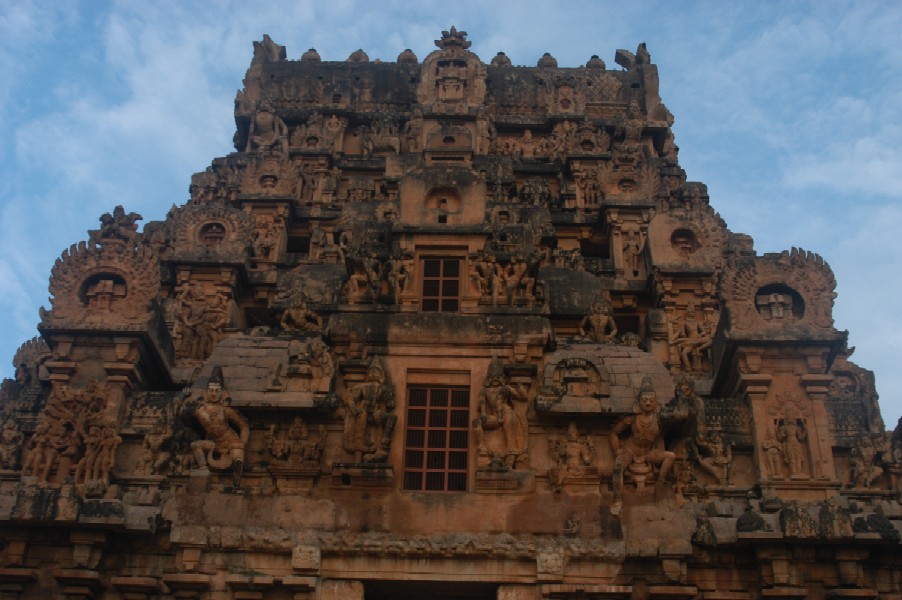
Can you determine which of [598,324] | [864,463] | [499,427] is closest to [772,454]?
[864,463]

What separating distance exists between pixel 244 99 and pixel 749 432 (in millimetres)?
27202

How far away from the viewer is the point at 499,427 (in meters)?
17.5

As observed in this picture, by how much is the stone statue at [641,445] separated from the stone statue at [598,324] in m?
3.27

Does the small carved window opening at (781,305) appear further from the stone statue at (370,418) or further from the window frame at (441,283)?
the stone statue at (370,418)

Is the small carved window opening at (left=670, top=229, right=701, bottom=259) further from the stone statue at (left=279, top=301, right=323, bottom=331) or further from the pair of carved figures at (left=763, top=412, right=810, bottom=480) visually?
the stone statue at (left=279, top=301, right=323, bottom=331)

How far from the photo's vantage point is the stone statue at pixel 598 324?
2072cm

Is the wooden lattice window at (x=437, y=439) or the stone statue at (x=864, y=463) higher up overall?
the stone statue at (x=864, y=463)

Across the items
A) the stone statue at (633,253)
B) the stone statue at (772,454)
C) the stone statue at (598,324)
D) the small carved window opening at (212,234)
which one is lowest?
the stone statue at (772,454)

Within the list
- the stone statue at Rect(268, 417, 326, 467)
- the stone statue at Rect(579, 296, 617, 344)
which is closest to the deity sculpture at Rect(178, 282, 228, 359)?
the stone statue at Rect(268, 417, 326, 467)

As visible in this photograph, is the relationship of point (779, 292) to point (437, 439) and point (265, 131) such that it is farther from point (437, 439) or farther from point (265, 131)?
point (265, 131)

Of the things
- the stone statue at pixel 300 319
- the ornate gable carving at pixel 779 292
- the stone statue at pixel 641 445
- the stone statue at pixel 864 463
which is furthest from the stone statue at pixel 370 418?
the stone statue at pixel 864 463

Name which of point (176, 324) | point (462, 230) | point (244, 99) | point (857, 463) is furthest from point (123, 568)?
point (244, 99)

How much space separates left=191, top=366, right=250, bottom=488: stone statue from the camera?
17281 millimetres

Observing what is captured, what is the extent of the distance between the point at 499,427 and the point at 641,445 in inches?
102
